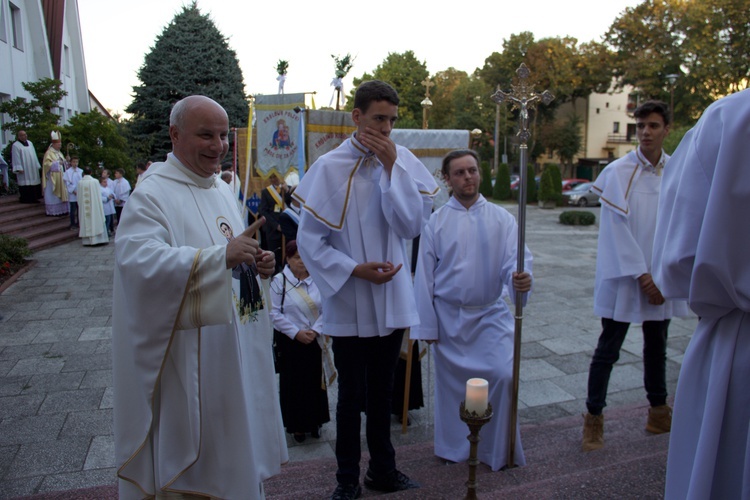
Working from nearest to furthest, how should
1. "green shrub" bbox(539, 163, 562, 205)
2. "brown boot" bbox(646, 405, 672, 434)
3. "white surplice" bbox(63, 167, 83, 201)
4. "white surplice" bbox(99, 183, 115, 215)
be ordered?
1. "brown boot" bbox(646, 405, 672, 434)
2. "white surplice" bbox(99, 183, 115, 215)
3. "white surplice" bbox(63, 167, 83, 201)
4. "green shrub" bbox(539, 163, 562, 205)

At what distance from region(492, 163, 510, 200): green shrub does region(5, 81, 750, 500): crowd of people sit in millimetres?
28822

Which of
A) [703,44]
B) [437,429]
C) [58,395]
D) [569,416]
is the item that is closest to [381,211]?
[437,429]

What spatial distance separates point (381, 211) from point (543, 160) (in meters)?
53.5

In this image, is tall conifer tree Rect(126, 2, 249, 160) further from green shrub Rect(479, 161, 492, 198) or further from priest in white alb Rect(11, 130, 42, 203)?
green shrub Rect(479, 161, 492, 198)

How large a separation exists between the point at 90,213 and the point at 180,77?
14.2 m

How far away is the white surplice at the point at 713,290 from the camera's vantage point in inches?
66.2

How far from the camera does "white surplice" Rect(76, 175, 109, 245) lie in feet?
43.9

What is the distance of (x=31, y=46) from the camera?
22.2m

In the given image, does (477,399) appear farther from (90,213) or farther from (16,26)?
(16,26)

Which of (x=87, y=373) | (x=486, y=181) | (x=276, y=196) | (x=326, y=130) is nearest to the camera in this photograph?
(x=87, y=373)

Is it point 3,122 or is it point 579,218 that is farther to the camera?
point 579,218

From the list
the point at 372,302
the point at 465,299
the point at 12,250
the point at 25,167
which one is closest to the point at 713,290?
the point at 372,302

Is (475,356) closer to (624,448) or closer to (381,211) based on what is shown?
(624,448)

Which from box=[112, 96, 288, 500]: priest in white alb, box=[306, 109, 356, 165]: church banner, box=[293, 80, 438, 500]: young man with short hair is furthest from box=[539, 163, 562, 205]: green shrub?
box=[112, 96, 288, 500]: priest in white alb
